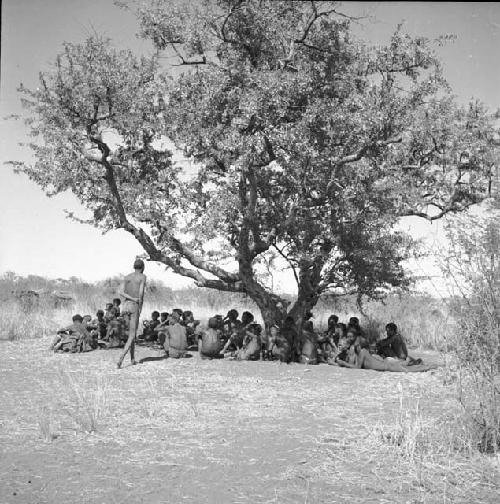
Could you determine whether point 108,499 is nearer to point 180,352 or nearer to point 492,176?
point 180,352

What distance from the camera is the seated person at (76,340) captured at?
46.6 feet

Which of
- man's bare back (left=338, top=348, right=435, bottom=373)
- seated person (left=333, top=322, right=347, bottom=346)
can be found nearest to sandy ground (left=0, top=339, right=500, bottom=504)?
man's bare back (left=338, top=348, right=435, bottom=373)

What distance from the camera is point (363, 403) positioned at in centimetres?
866

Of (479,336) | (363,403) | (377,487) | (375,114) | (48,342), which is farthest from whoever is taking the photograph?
(48,342)

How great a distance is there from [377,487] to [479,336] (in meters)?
2.02

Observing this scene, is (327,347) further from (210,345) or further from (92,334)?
(92,334)

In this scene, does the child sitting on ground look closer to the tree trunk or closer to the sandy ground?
the tree trunk

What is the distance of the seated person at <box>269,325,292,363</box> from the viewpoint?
12961mm

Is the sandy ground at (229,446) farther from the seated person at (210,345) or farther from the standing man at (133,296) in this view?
the seated person at (210,345)

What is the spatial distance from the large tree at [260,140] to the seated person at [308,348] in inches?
58.1

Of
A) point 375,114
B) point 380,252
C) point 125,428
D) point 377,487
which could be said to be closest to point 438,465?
point 377,487

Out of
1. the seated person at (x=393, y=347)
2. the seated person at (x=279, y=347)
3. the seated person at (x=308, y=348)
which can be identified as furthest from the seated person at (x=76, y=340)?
the seated person at (x=393, y=347)

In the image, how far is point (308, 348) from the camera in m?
13.0

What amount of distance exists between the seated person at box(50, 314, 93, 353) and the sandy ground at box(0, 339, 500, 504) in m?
4.03
